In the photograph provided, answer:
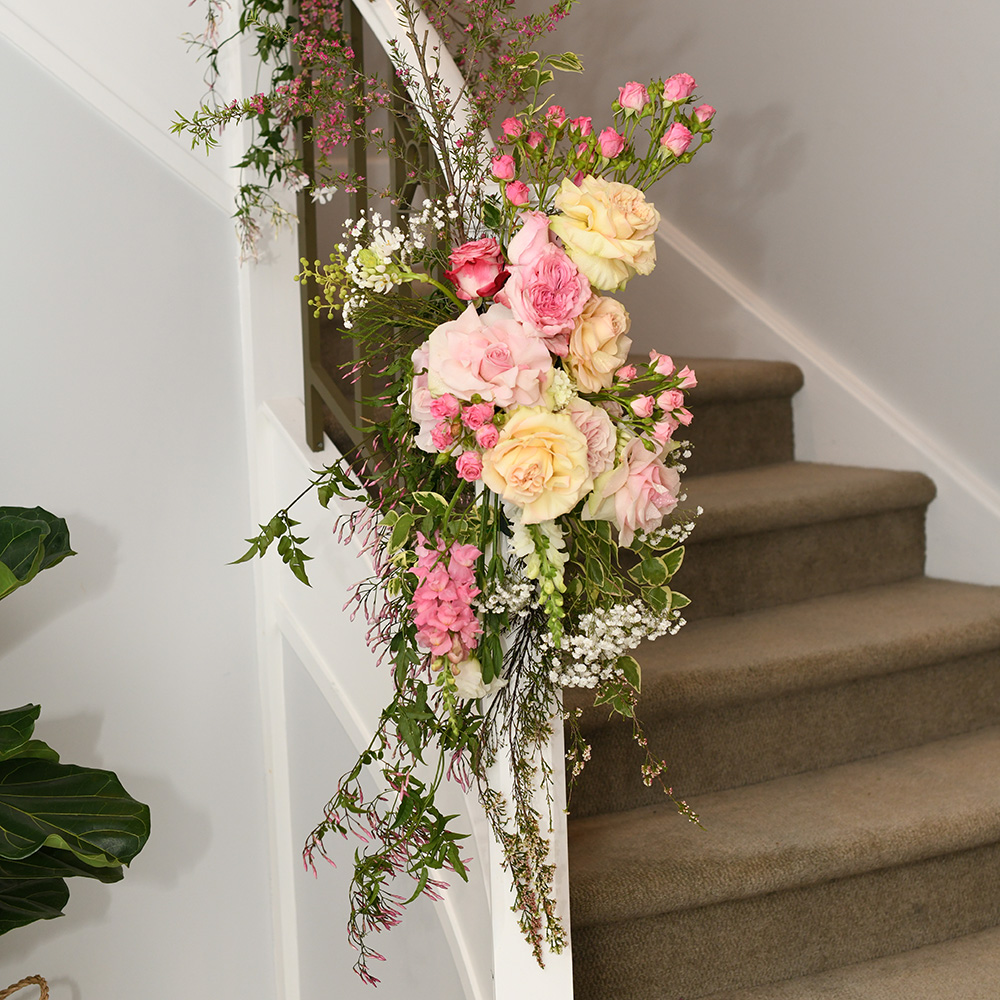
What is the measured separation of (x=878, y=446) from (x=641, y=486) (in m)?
1.58

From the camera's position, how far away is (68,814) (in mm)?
1532

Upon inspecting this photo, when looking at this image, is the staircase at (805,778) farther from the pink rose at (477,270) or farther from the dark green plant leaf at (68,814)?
the pink rose at (477,270)

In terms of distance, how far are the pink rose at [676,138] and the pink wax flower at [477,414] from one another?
329mm

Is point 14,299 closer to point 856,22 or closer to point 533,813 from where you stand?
point 533,813

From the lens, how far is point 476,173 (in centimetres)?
111

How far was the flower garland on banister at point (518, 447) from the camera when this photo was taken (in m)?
0.96

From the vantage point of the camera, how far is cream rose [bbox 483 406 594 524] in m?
0.93

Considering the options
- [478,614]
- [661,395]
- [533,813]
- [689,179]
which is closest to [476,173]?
[661,395]

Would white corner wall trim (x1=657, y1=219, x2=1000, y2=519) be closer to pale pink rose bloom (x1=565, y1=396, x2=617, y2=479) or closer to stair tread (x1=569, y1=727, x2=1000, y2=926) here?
stair tread (x1=569, y1=727, x2=1000, y2=926)

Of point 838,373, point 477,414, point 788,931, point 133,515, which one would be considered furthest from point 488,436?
point 838,373

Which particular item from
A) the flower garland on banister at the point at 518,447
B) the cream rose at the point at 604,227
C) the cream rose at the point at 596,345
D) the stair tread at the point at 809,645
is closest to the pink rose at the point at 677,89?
the flower garland on banister at the point at 518,447

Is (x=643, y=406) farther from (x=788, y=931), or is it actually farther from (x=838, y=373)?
(x=838, y=373)

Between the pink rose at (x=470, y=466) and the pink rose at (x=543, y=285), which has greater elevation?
the pink rose at (x=543, y=285)

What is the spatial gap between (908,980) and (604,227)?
1.26m
